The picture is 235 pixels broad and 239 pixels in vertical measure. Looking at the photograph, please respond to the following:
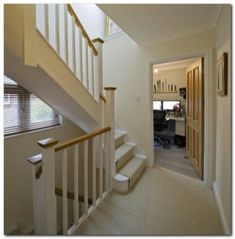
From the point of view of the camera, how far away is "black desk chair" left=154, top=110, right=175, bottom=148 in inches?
170

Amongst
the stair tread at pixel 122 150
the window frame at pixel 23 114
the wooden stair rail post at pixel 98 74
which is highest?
the wooden stair rail post at pixel 98 74

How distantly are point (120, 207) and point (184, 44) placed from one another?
2.42 meters

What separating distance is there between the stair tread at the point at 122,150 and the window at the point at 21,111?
4.00 feet

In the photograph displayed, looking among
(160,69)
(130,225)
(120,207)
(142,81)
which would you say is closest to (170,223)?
(130,225)

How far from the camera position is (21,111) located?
230 cm

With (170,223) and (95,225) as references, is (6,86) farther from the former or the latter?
(170,223)

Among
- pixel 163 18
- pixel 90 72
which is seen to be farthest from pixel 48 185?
pixel 163 18

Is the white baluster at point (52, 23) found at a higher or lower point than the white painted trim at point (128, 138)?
higher

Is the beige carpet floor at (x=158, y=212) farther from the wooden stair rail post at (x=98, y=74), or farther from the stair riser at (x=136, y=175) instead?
the wooden stair rail post at (x=98, y=74)

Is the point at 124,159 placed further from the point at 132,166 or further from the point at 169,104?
the point at 169,104

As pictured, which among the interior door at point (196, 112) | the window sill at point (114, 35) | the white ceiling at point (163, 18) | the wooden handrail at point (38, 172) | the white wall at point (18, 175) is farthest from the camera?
the window sill at point (114, 35)

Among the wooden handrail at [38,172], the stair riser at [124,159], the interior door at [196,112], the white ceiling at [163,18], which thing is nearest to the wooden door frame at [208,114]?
the interior door at [196,112]

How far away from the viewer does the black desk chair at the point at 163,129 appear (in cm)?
432

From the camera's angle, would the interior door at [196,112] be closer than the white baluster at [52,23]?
No
